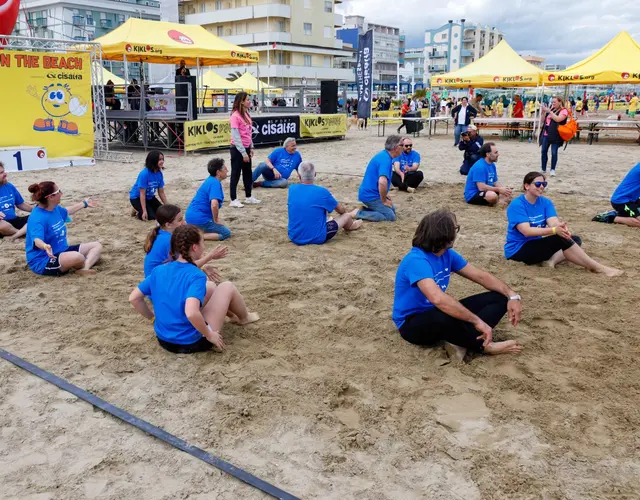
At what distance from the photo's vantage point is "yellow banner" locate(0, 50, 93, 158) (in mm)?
11914

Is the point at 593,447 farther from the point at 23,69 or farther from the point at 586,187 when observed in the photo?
the point at 23,69

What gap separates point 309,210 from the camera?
6.15m

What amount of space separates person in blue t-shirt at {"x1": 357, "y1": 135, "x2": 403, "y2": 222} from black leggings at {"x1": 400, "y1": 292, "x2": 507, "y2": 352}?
3711 mm

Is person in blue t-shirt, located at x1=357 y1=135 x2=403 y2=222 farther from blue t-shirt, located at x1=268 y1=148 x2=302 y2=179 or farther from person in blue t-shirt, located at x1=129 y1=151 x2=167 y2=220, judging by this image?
blue t-shirt, located at x1=268 y1=148 x2=302 y2=179

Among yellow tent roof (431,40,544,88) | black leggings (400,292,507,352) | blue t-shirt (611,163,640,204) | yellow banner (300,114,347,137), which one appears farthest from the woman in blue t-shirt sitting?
yellow tent roof (431,40,544,88)

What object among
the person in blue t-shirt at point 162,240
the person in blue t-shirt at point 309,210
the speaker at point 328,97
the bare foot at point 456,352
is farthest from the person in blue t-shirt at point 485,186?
the speaker at point 328,97

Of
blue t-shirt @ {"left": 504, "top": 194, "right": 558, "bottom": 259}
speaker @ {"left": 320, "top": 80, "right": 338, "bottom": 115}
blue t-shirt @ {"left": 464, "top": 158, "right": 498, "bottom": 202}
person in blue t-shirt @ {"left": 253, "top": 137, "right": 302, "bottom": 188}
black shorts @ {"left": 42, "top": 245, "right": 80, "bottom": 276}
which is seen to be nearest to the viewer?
black shorts @ {"left": 42, "top": 245, "right": 80, "bottom": 276}

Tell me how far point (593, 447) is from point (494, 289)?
1226 mm

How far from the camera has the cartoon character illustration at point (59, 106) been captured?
40.8 feet

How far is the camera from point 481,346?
3.60 m

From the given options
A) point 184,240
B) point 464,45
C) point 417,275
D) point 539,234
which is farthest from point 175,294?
point 464,45

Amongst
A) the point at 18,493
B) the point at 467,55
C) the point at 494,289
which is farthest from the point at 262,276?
the point at 467,55

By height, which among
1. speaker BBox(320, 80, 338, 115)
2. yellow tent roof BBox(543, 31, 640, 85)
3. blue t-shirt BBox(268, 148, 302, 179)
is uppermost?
yellow tent roof BBox(543, 31, 640, 85)

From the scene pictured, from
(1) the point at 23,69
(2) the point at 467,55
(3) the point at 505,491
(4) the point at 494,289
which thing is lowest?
(3) the point at 505,491
